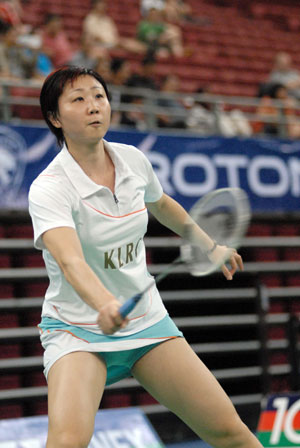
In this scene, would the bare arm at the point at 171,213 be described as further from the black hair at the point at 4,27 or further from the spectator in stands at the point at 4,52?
the black hair at the point at 4,27

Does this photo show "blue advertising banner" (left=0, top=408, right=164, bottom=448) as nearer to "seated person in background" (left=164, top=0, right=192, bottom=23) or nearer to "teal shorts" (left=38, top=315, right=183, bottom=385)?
"teal shorts" (left=38, top=315, right=183, bottom=385)

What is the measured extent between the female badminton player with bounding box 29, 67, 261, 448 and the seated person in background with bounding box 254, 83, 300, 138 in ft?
18.5

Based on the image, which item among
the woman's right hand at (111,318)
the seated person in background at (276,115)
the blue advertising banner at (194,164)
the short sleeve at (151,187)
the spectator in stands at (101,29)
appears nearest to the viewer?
the woman's right hand at (111,318)

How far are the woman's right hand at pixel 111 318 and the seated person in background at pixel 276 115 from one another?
20.4 feet

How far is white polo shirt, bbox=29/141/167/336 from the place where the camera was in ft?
8.66

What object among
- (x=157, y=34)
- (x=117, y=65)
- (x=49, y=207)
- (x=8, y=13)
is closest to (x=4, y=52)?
(x=8, y=13)

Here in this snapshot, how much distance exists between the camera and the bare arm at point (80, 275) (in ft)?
7.47

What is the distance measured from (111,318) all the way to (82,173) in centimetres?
67

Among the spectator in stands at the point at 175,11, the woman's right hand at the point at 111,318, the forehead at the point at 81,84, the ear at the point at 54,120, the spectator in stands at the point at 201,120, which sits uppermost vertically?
the spectator in stands at the point at 175,11

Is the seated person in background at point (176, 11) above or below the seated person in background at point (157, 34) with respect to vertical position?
above

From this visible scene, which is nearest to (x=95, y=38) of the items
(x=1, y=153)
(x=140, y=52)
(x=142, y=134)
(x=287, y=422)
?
(x=140, y=52)

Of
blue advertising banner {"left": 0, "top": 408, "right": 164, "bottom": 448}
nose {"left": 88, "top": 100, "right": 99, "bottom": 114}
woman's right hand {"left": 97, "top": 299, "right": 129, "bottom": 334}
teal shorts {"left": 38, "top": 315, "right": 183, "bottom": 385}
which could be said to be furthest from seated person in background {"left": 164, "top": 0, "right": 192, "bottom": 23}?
woman's right hand {"left": 97, "top": 299, "right": 129, "bottom": 334}

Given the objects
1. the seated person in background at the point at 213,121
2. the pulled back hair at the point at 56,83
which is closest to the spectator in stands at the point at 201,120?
the seated person in background at the point at 213,121

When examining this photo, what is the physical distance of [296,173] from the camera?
777 centimetres
